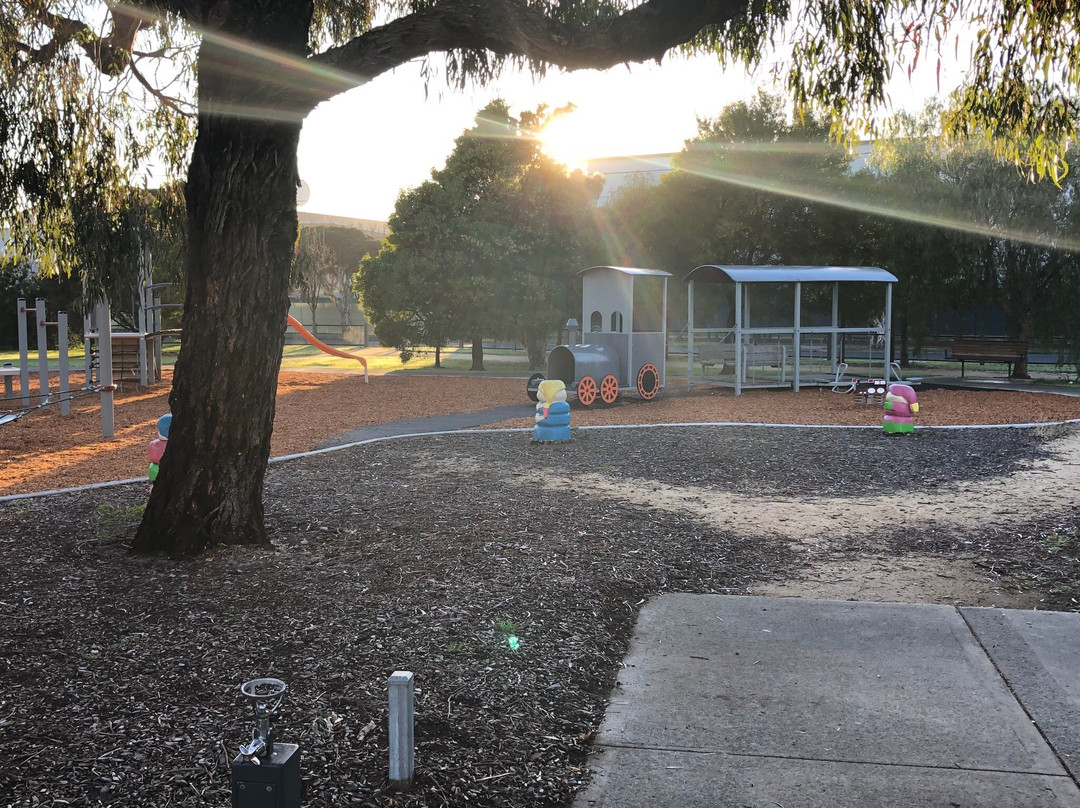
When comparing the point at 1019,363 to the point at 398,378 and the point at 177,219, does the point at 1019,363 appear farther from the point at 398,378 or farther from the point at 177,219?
the point at 177,219

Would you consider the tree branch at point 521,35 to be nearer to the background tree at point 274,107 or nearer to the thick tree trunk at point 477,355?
the background tree at point 274,107

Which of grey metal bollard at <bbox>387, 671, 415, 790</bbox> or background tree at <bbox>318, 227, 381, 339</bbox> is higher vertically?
background tree at <bbox>318, 227, 381, 339</bbox>

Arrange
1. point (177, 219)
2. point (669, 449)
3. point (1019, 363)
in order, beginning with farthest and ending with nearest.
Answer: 1. point (1019, 363)
2. point (669, 449)
3. point (177, 219)

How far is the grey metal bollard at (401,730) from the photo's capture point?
3242 millimetres

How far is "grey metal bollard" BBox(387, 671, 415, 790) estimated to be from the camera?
3.24 m

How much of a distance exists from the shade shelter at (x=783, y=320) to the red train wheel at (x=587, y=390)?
3298 mm

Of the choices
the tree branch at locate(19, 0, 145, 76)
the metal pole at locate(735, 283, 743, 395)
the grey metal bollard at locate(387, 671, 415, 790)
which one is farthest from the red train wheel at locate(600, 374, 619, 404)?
the grey metal bollard at locate(387, 671, 415, 790)

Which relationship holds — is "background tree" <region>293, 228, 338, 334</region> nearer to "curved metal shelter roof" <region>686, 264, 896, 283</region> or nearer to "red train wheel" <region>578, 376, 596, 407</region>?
"curved metal shelter roof" <region>686, 264, 896, 283</region>

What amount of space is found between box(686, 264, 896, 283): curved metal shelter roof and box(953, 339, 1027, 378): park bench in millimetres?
4609

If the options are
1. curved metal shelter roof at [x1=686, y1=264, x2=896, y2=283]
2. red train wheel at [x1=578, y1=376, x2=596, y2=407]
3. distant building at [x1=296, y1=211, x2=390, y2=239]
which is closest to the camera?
red train wheel at [x1=578, y1=376, x2=596, y2=407]

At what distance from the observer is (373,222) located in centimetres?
7431

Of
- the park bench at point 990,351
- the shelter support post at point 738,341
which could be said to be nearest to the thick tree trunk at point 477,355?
the shelter support post at point 738,341

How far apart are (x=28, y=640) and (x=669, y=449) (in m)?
8.03

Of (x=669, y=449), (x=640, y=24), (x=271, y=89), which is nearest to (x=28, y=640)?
(x=271, y=89)
